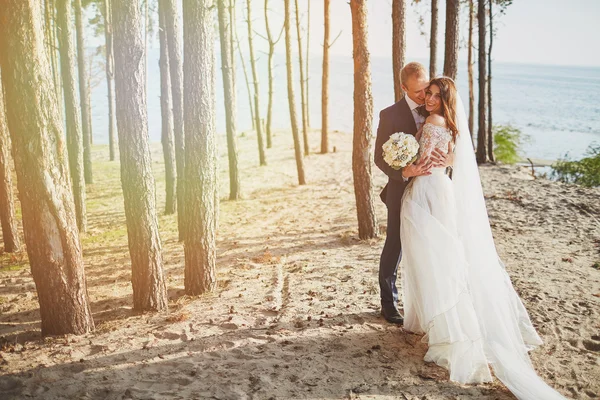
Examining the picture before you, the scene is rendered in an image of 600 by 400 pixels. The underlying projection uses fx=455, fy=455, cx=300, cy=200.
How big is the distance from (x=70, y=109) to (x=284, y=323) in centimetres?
816

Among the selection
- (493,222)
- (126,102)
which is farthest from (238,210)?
(126,102)

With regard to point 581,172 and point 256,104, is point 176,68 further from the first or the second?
point 581,172

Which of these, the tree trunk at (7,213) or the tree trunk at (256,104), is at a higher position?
the tree trunk at (256,104)

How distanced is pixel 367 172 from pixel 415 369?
4.66 metres

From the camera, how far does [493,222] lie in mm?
10117

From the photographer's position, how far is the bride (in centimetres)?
435

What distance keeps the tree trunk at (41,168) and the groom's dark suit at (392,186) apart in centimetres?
349

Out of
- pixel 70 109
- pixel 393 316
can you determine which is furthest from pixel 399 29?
pixel 70 109

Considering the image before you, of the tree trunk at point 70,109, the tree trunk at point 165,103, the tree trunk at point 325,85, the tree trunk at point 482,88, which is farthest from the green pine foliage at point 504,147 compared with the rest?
the tree trunk at point 70,109

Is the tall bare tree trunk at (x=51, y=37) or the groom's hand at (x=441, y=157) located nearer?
the groom's hand at (x=441, y=157)

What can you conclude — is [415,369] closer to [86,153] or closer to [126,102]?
[126,102]

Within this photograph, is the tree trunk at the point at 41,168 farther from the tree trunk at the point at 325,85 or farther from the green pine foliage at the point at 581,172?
the green pine foliage at the point at 581,172

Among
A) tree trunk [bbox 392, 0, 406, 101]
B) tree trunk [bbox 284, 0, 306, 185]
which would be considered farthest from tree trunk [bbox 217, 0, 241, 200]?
tree trunk [bbox 392, 0, 406, 101]

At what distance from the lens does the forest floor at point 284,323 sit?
13.7ft
